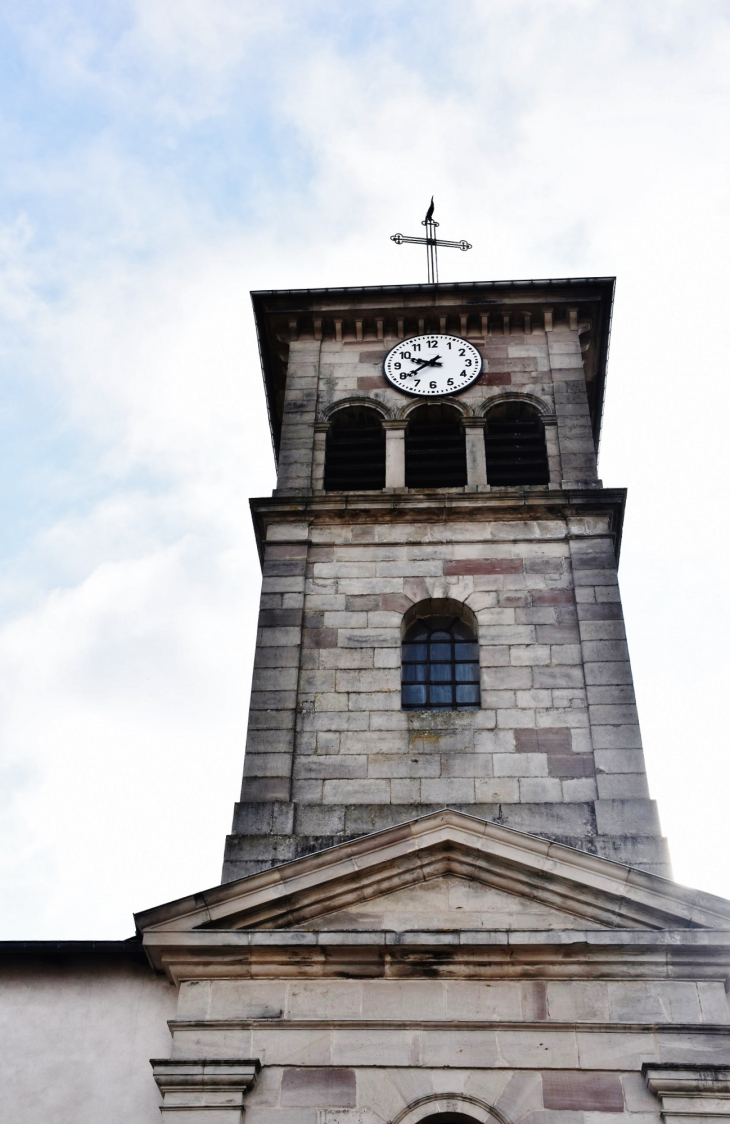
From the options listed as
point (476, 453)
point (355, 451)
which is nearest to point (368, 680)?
point (476, 453)

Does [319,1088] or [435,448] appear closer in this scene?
[319,1088]

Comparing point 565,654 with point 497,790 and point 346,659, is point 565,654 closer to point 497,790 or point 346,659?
point 497,790

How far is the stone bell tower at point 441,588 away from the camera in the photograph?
1332cm

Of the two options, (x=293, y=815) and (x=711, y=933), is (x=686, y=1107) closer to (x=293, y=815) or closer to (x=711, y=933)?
(x=711, y=933)

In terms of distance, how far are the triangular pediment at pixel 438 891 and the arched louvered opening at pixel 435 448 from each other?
6.57 m

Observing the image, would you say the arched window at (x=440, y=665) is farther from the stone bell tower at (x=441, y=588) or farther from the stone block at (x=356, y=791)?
the stone block at (x=356, y=791)

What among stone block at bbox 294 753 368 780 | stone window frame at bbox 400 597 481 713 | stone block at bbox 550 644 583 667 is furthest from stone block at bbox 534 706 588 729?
stone block at bbox 294 753 368 780

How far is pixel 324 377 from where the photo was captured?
1909 centimetres

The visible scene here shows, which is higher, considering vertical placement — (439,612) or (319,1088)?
(439,612)

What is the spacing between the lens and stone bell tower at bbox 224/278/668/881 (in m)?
13.3

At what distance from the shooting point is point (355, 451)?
18.2m

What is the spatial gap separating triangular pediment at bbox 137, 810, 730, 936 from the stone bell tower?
870 millimetres

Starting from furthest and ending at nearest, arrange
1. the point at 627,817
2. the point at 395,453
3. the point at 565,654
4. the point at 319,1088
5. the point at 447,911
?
the point at 395,453
the point at 565,654
the point at 627,817
the point at 447,911
the point at 319,1088

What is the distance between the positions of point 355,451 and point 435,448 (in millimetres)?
1091
